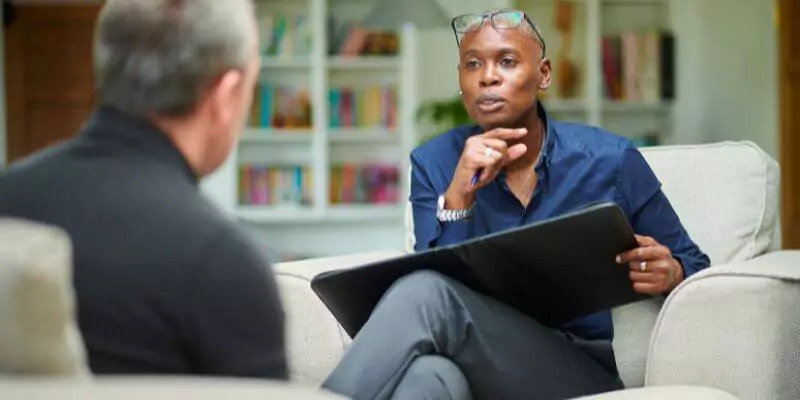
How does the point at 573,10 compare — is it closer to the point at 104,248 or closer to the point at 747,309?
the point at 747,309

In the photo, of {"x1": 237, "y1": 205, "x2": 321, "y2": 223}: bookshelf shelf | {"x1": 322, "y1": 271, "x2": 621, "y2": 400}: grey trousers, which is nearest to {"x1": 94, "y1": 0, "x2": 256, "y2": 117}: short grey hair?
{"x1": 322, "y1": 271, "x2": 621, "y2": 400}: grey trousers

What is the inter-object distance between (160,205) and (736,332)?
1.11m

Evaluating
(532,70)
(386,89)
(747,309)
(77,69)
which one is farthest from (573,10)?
(747,309)

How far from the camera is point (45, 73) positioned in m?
8.04

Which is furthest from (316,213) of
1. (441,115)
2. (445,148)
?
(445,148)

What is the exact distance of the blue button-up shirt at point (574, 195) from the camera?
2.19 m

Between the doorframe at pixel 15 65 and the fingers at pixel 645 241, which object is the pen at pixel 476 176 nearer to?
the fingers at pixel 645 241

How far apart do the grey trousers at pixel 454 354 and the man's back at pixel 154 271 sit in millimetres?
556

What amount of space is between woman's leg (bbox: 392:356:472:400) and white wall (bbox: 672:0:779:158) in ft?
15.3

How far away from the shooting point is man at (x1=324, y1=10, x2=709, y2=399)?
1.84 meters

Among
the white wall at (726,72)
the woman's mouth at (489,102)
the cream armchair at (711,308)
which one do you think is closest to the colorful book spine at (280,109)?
the white wall at (726,72)

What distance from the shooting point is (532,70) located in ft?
7.45

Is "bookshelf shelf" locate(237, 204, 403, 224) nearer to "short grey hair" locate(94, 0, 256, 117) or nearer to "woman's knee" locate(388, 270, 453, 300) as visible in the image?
"woman's knee" locate(388, 270, 453, 300)

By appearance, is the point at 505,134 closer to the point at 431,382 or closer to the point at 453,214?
the point at 453,214
